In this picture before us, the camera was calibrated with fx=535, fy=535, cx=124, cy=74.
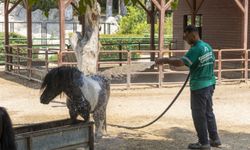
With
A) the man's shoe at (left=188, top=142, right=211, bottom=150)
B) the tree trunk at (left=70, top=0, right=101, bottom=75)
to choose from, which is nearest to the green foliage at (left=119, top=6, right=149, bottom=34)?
the tree trunk at (left=70, top=0, right=101, bottom=75)

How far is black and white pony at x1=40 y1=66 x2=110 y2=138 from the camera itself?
6.88 metres

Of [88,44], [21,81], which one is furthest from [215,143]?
[21,81]

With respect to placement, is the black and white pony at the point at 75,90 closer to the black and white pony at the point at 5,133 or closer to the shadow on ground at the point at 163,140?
the shadow on ground at the point at 163,140

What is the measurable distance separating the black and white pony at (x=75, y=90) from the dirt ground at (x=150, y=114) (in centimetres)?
89

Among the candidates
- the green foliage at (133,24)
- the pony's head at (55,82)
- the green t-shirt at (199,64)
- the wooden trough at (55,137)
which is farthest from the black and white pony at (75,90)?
the green foliage at (133,24)

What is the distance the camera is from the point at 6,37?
2089 centimetres

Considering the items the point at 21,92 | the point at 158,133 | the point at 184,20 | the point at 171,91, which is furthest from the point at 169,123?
the point at 184,20

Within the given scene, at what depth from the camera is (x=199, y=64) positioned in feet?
24.7

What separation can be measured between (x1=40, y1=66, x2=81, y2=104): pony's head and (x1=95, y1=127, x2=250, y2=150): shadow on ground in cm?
147

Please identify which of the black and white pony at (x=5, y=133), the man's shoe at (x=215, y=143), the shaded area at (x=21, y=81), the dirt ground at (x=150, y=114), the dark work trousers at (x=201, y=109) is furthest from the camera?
the shaded area at (x=21, y=81)

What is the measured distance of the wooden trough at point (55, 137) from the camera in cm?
571

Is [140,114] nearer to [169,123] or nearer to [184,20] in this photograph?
[169,123]

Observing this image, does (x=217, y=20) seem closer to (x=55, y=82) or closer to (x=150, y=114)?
(x=150, y=114)

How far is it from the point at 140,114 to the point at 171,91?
13.6ft
